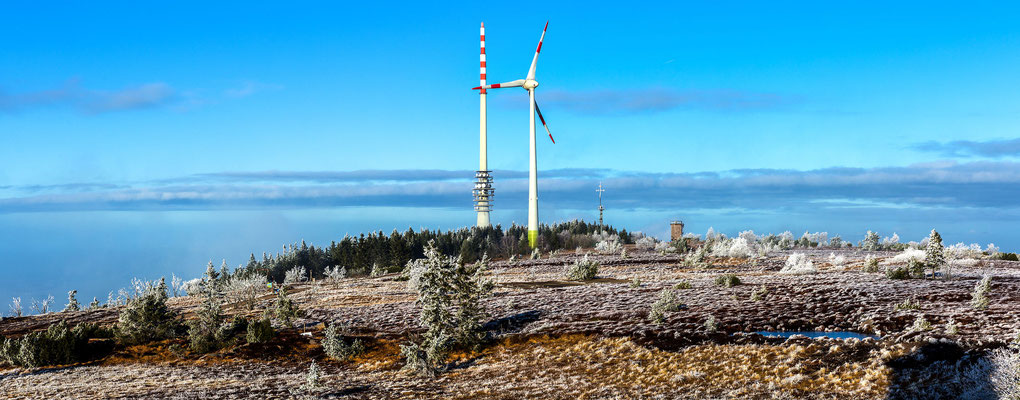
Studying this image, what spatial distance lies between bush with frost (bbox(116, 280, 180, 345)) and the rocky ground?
4.66 ft

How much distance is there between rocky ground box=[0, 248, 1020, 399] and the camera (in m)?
23.4

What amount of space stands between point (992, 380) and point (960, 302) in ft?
47.0

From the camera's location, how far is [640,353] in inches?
1137

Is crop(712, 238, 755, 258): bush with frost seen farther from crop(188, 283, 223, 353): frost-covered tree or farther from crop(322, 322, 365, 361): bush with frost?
crop(188, 283, 223, 353): frost-covered tree

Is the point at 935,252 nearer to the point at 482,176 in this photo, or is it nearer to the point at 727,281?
the point at 727,281

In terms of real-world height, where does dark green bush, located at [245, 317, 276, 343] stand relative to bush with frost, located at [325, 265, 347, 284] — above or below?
above

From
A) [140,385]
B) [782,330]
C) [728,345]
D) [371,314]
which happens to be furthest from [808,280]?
[140,385]

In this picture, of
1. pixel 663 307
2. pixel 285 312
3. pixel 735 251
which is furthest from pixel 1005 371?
pixel 735 251

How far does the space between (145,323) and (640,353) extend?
32.1 meters

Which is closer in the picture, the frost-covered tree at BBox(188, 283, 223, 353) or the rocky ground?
the rocky ground

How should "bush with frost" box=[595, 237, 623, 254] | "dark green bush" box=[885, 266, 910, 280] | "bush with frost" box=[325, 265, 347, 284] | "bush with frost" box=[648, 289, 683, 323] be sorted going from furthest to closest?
"bush with frost" box=[595, 237, 623, 254]
"bush with frost" box=[325, 265, 347, 284]
"dark green bush" box=[885, 266, 910, 280]
"bush with frost" box=[648, 289, 683, 323]

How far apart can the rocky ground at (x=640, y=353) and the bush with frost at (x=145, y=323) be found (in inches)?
55.9

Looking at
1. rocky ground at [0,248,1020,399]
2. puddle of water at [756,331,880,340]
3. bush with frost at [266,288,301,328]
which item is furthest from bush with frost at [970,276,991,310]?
bush with frost at [266,288,301,328]

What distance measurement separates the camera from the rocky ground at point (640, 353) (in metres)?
23.4
